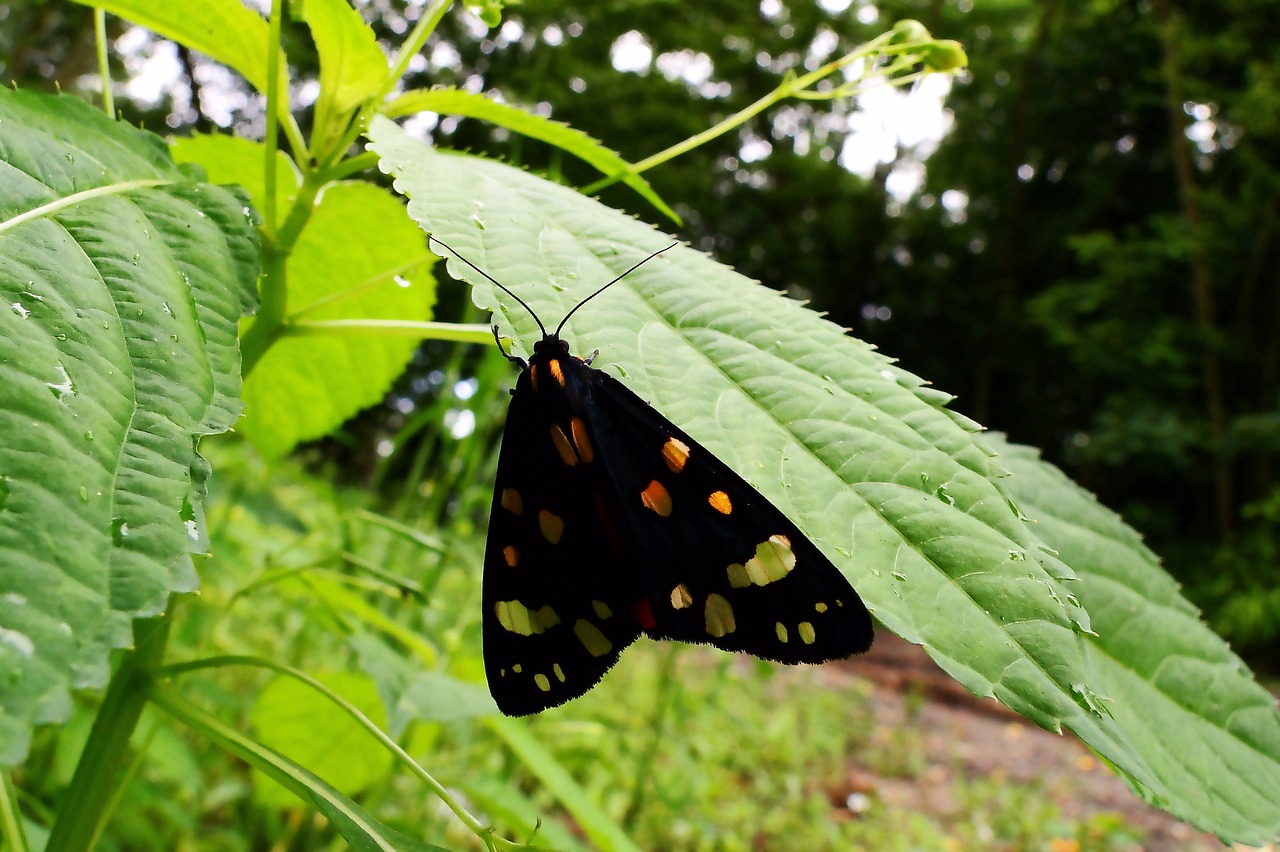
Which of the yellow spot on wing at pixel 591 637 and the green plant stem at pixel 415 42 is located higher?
the green plant stem at pixel 415 42

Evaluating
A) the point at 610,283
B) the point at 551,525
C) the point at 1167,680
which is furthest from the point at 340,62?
the point at 1167,680

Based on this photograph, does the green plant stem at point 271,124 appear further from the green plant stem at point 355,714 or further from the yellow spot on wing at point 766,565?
the yellow spot on wing at point 766,565

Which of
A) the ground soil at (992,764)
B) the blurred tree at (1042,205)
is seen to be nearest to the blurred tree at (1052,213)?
the blurred tree at (1042,205)

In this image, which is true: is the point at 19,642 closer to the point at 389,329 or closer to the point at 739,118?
the point at 389,329

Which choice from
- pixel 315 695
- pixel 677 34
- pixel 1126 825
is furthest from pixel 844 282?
pixel 315 695

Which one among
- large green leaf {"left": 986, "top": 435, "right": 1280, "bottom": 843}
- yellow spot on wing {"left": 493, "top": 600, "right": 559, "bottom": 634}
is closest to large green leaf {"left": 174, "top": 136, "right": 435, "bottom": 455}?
yellow spot on wing {"left": 493, "top": 600, "right": 559, "bottom": 634}
